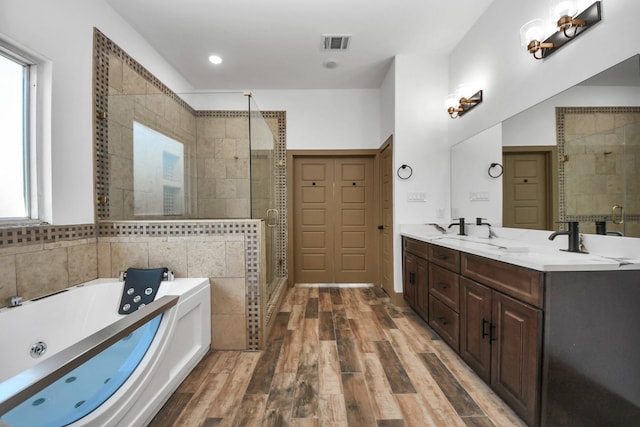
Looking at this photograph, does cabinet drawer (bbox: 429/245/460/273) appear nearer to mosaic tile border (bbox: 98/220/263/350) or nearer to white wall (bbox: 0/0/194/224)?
mosaic tile border (bbox: 98/220/263/350)

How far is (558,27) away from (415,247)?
5.95 feet

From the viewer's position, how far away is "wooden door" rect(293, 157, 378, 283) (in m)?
3.84

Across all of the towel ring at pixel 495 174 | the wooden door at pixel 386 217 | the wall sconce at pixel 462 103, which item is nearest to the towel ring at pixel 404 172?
the wooden door at pixel 386 217

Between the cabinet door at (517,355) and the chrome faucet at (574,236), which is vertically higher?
the chrome faucet at (574,236)

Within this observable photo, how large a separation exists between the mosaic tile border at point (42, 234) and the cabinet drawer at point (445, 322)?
267 centimetres

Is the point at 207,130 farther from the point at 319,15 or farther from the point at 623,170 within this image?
the point at 623,170

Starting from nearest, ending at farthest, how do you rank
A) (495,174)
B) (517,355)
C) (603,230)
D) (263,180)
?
(517,355) < (603,230) < (495,174) < (263,180)

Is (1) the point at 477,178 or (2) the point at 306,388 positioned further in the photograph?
(1) the point at 477,178

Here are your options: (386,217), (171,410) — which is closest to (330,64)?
(386,217)

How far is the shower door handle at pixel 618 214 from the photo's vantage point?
4.40ft

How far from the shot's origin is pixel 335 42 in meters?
2.68

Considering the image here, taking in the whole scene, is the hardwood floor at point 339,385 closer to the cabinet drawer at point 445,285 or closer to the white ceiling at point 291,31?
the cabinet drawer at point 445,285

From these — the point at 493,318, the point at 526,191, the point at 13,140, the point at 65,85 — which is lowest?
the point at 493,318

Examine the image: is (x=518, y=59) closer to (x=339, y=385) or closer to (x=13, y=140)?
(x=339, y=385)
